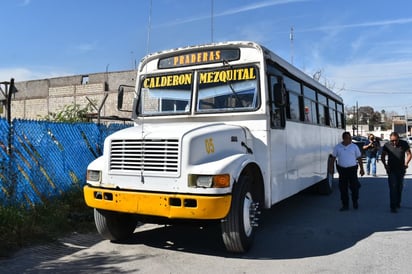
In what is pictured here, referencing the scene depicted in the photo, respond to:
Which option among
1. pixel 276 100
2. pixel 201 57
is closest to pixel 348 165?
pixel 276 100

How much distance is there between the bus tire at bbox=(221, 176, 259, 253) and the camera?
504cm

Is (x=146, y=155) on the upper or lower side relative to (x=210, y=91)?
lower

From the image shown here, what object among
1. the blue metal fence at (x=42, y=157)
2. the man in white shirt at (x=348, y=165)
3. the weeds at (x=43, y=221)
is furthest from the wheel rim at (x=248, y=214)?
the blue metal fence at (x=42, y=157)

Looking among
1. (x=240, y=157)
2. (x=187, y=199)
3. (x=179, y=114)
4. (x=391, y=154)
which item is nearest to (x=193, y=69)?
(x=179, y=114)

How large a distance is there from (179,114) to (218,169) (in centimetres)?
178

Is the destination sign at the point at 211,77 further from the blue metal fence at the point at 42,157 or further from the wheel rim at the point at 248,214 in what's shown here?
the blue metal fence at the point at 42,157

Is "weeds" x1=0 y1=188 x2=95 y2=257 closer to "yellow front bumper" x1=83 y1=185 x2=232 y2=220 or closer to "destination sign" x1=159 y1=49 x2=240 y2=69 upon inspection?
"yellow front bumper" x1=83 y1=185 x2=232 y2=220

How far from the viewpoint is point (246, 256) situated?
210 inches

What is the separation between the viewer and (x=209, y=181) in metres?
4.73

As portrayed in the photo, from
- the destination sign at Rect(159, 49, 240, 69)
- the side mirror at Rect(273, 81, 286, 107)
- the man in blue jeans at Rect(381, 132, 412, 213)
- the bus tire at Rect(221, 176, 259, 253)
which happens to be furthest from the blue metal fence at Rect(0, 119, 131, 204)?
the man in blue jeans at Rect(381, 132, 412, 213)

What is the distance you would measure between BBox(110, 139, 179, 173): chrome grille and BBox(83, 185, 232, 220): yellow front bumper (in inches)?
13.0

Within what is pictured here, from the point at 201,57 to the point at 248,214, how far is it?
8.49 feet

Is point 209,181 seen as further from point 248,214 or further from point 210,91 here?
point 210,91

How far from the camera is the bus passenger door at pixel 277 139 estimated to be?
20.0 feet
